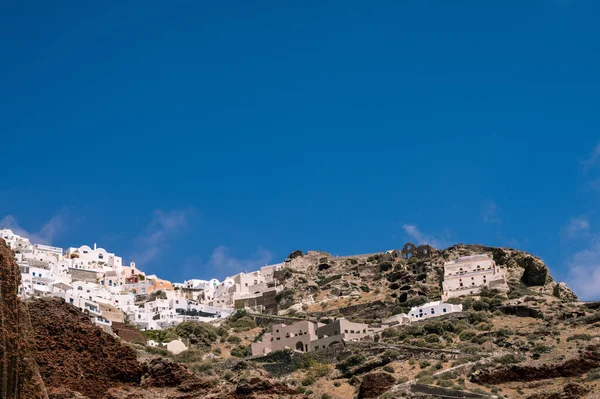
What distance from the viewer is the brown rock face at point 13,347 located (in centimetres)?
1792

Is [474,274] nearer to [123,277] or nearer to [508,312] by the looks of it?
[508,312]

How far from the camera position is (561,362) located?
48.7 meters

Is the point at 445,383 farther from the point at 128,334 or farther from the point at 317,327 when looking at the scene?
the point at 128,334

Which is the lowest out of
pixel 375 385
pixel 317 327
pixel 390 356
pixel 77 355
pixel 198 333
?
pixel 77 355

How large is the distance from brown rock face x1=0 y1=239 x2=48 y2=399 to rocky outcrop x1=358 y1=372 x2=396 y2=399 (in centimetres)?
3385

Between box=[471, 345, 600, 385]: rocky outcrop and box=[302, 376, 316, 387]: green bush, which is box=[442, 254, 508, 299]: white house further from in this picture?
box=[471, 345, 600, 385]: rocky outcrop

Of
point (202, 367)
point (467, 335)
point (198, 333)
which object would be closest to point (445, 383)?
point (202, 367)

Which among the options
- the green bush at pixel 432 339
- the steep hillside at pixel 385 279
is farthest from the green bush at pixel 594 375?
the steep hillside at pixel 385 279

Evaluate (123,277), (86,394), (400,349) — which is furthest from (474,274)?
(86,394)

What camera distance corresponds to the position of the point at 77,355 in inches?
1098

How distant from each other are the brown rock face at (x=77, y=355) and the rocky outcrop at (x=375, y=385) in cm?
2356

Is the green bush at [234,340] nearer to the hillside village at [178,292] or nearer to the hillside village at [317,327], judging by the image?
the hillside village at [317,327]

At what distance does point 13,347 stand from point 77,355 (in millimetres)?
9853

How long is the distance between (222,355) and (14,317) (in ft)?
177
